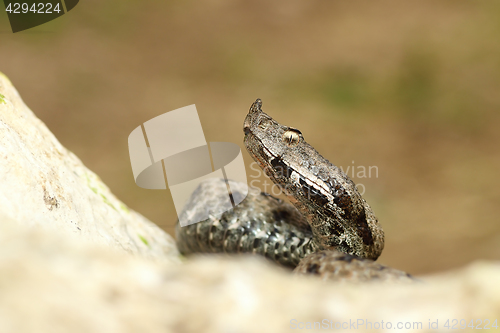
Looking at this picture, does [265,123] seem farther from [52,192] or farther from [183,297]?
[183,297]

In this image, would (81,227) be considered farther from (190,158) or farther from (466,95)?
(466,95)

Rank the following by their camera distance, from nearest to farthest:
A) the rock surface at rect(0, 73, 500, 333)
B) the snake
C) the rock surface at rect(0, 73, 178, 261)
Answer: the rock surface at rect(0, 73, 500, 333)
the rock surface at rect(0, 73, 178, 261)
the snake

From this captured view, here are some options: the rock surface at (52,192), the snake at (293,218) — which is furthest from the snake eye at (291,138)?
the rock surface at (52,192)

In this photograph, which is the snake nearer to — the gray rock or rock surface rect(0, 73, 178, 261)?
rock surface rect(0, 73, 178, 261)

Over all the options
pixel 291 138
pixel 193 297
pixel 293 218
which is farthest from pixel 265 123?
pixel 193 297

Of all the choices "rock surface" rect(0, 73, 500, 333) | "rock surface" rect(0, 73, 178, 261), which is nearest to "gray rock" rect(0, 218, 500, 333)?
"rock surface" rect(0, 73, 500, 333)
